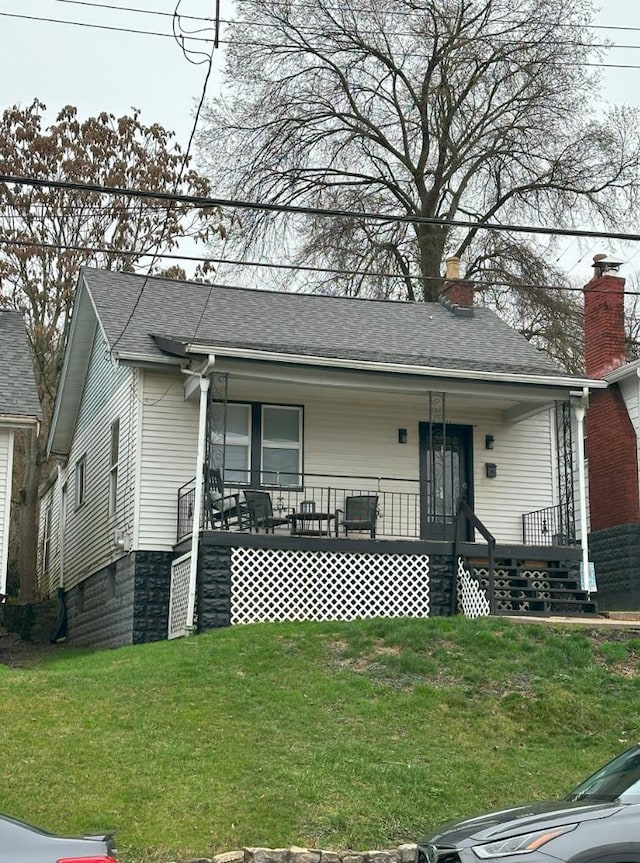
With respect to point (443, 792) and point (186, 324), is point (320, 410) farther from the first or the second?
point (443, 792)

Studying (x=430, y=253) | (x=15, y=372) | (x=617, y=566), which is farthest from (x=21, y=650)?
(x=430, y=253)

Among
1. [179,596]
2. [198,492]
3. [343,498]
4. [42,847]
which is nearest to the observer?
[42,847]

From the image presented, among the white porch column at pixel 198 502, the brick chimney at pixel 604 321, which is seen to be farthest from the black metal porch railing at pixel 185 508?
the brick chimney at pixel 604 321

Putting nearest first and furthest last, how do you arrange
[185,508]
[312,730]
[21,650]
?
1. [312,730]
2. [185,508]
3. [21,650]

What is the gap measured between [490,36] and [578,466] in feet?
57.7

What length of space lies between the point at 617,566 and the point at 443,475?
18.1ft

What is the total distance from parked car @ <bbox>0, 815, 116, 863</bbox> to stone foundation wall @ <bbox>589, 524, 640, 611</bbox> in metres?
18.5

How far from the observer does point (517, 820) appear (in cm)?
788

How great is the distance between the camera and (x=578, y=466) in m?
21.4

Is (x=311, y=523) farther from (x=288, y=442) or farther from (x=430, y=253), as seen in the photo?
(x=430, y=253)

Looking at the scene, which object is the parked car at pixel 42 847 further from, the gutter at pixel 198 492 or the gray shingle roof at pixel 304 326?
the gray shingle roof at pixel 304 326

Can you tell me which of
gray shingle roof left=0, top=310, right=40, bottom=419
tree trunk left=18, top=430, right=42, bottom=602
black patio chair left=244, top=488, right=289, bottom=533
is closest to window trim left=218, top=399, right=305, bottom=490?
black patio chair left=244, top=488, right=289, bottom=533

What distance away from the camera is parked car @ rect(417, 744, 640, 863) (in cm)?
732

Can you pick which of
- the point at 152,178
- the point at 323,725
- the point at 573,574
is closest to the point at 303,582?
Result: the point at 573,574
